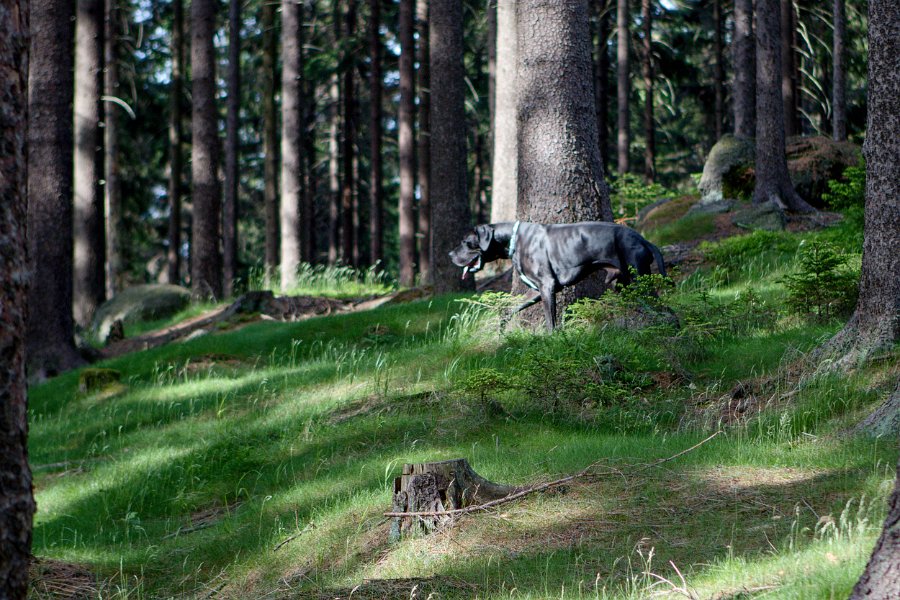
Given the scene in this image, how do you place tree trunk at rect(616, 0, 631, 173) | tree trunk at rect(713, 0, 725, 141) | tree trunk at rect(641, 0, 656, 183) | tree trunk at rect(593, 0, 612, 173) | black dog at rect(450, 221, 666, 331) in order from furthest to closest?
tree trunk at rect(713, 0, 725, 141)
tree trunk at rect(593, 0, 612, 173)
tree trunk at rect(641, 0, 656, 183)
tree trunk at rect(616, 0, 631, 173)
black dog at rect(450, 221, 666, 331)

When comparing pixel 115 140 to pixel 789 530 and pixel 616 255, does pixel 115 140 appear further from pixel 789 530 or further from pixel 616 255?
pixel 789 530

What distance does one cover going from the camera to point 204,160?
20719mm

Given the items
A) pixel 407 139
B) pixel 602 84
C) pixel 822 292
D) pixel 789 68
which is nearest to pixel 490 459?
pixel 822 292

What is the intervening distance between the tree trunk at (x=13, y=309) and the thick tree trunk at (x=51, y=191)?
12.0 m

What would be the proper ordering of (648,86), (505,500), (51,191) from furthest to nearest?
(648,86) < (51,191) < (505,500)

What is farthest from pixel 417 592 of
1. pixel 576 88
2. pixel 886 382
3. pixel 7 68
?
pixel 576 88

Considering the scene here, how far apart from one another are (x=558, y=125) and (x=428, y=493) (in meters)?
6.10

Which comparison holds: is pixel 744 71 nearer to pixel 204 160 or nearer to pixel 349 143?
pixel 204 160

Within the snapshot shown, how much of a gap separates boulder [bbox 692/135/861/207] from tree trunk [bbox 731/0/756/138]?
1.60 metres

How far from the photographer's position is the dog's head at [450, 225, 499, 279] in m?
10.1

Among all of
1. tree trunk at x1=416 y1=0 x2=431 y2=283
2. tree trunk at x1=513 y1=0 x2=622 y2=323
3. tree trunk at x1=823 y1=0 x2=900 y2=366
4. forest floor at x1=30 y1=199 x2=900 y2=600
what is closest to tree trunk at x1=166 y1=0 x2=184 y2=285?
tree trunk at x1=416 y1=0 x2=431 y2=283

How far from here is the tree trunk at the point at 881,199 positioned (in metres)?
7.73

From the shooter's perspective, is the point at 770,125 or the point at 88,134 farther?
the point at 88,134

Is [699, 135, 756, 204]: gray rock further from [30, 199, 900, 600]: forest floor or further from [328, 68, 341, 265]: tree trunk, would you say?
[328, 68, 341, 265]: tree trunk
